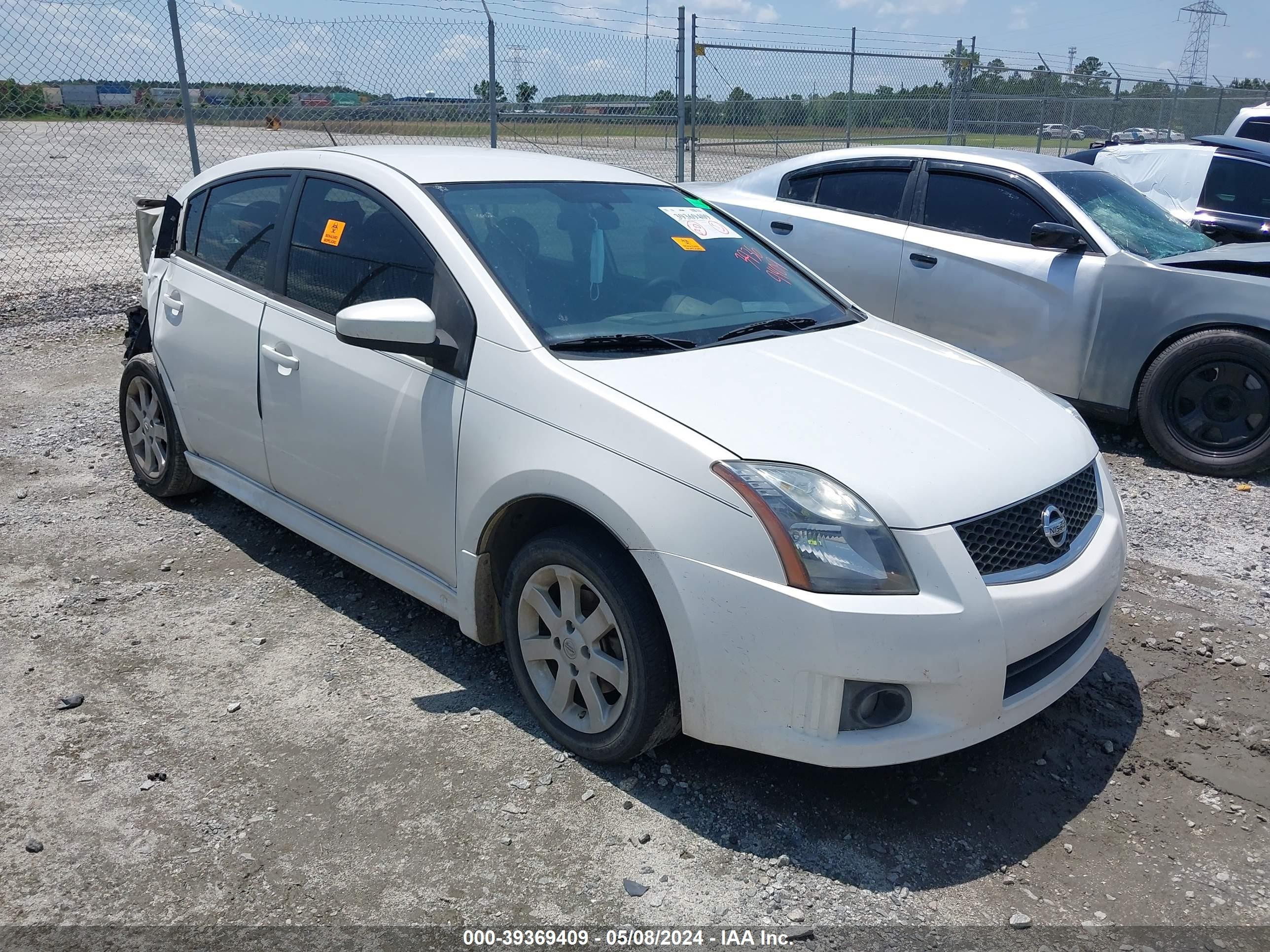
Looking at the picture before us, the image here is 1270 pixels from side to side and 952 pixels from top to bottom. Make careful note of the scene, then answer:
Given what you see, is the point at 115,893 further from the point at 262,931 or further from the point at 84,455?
the point at 84,455

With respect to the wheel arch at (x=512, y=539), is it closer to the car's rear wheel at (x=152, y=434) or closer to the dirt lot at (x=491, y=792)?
the dirt lot at (x=491, y=792)

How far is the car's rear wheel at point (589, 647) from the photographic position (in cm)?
283

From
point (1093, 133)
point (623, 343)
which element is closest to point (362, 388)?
point (623, 343)

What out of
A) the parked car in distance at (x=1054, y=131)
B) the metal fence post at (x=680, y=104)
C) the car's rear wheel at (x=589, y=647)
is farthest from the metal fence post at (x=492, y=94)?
the parked car in distance at (x=1054, y=131)

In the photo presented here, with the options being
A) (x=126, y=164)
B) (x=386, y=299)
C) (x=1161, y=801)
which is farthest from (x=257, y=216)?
(x=126, y=164)

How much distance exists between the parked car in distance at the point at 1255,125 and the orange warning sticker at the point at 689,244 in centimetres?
1222

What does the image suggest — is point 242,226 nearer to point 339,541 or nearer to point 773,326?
point 339,541

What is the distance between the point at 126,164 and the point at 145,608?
1985 cm

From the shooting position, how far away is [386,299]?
139 inches

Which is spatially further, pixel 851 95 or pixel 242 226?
pixel 851 95


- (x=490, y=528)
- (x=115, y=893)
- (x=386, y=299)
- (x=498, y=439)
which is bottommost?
(x=115, y=893)

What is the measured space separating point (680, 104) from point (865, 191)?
4922 mm

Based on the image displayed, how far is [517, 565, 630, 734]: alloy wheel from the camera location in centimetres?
296

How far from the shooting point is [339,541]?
12.6ft
